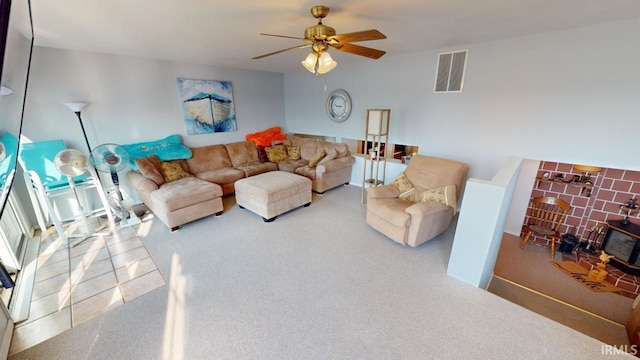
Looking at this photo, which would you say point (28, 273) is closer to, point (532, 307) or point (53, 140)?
point (53, 140)

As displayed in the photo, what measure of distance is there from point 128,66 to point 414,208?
4367mm

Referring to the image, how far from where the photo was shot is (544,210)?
3.10m

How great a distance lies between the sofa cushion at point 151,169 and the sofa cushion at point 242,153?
1270 mm

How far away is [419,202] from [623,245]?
7.46ft

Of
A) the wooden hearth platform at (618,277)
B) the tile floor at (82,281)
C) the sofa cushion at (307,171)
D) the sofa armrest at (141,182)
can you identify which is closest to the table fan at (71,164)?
the tile floor at (82,281)

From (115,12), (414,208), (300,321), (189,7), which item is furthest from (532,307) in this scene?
(115,12)

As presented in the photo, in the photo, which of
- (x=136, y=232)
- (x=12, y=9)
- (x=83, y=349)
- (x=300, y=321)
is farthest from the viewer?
(x=136, y=232)

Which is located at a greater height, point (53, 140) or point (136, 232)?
point (53, 140)

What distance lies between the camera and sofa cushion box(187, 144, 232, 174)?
4.09 m

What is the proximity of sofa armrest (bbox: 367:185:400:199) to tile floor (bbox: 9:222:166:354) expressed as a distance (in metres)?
2.37

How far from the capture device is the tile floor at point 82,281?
1.78m

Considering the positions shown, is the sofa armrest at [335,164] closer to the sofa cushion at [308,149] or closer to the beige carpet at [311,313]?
the sofa cushion at [308,149]

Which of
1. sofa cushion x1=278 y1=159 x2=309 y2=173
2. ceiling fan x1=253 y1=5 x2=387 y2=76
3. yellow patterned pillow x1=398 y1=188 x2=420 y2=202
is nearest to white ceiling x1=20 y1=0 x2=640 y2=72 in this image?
→ ceiling fan x1=253 y1=5 x2=387 y2=76

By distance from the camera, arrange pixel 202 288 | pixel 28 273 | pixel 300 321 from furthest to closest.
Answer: pixel 28 273 → pixel 202 288 → pixel 300 321
